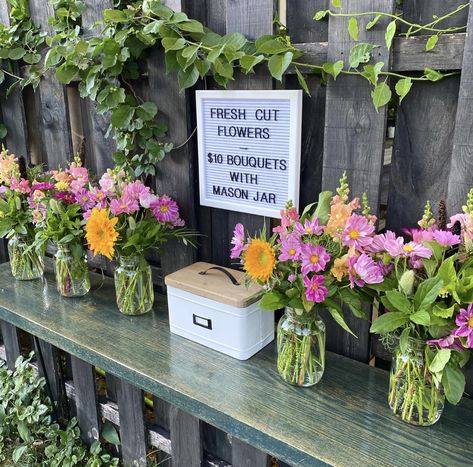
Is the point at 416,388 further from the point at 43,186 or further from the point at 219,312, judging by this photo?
the point at 43,186

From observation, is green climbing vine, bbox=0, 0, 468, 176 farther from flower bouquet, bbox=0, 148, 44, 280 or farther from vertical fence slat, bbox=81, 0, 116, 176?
flower bouquet, bbox=0, 148, 44, 280

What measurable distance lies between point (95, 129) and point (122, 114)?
0.92ft

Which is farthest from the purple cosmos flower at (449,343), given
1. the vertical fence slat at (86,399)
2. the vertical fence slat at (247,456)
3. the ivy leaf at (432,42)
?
the vertical fence slat at (86,399)

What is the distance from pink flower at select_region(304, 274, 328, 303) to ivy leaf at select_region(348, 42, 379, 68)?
46 centimetres

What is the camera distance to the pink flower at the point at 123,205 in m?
1.34

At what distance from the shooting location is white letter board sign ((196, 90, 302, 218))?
3.93ft

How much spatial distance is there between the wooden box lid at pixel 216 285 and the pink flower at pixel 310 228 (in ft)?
0.85

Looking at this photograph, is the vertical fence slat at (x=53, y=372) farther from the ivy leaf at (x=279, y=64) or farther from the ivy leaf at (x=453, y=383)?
the ivy leaf at (x=453, y=383)

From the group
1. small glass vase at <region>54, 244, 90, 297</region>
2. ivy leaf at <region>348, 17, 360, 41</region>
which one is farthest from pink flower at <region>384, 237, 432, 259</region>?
small glass vase at <region>54, 244, 90, 297</region>

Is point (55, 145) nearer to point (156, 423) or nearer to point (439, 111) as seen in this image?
point (156, 423)

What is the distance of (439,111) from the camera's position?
1031mm

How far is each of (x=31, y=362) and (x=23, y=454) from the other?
0.38 metres

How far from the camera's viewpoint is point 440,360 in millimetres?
879

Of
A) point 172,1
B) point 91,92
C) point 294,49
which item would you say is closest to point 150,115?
point 91,92
